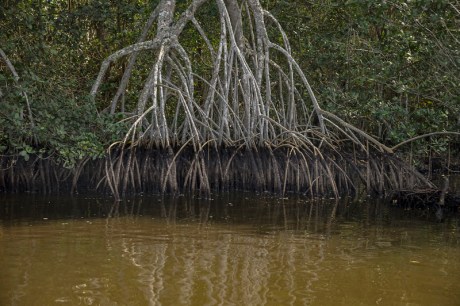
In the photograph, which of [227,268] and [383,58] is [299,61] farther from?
[227,268]

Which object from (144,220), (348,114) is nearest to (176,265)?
(144,220)

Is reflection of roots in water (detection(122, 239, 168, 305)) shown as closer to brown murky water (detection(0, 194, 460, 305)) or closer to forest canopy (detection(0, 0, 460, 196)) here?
brown murky water (detection(0, 194, 460, 305))

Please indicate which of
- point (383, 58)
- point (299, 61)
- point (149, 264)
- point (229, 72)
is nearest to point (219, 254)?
point (149, 264)

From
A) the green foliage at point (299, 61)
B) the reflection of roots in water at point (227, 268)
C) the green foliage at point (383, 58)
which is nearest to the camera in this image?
the reflection of roots in water at point (227, 268)

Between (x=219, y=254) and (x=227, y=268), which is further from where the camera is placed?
(x=219, y=254)

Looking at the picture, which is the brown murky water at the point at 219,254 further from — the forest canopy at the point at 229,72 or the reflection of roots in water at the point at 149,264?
the forest canopy at the point at 229,72

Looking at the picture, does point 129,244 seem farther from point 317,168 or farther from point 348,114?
point 348,114

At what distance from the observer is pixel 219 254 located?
22.6ft

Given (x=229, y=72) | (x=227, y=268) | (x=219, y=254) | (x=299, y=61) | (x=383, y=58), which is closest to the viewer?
(x=227, y=268)

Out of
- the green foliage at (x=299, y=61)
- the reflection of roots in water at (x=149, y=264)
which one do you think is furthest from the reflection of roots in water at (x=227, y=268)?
the green foliage at (x=299, y=61)

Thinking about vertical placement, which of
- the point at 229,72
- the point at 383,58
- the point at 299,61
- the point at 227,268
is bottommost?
the point at 227,268

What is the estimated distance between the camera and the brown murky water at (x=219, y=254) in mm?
5688

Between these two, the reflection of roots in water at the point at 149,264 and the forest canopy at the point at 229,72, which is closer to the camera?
the reflection of roots in water at the point at 149,264

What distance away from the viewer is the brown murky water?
569 centimetres
